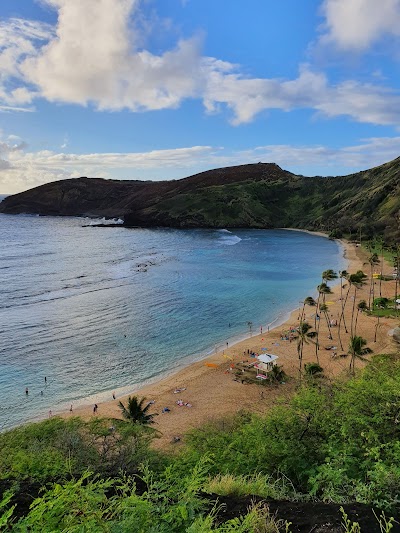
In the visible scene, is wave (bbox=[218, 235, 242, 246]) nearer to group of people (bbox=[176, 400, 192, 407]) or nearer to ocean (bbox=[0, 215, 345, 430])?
ocean (bbox=[0, 215, 345, 430])

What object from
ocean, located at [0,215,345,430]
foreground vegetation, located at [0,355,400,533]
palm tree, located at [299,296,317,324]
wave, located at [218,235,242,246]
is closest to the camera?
foreground vegetation, located at [0,355,400,533]

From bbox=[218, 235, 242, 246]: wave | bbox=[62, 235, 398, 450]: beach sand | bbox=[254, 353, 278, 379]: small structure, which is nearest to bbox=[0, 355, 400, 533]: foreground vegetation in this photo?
bbox=[62, 235, 398, 450]: beach sand

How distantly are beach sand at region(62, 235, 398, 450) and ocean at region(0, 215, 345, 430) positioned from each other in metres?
2.35

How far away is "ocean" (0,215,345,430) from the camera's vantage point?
116 feet

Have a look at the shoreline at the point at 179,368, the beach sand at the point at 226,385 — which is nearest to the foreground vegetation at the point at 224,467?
the beach sand at the point at 226,385

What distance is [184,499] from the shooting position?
307 inches

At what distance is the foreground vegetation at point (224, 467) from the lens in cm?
705

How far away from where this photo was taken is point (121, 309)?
55.3 m

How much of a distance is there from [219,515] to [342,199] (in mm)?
186572

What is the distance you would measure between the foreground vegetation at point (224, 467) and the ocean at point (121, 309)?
16975mm

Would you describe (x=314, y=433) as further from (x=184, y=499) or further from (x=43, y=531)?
(x=43, y=531)

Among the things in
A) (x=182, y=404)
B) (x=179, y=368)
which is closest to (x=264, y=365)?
(x=179, y=368)

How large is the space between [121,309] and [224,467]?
43196 millimetres

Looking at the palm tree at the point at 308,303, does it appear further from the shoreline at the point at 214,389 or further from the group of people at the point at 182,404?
the group of people at the point at 182,404
